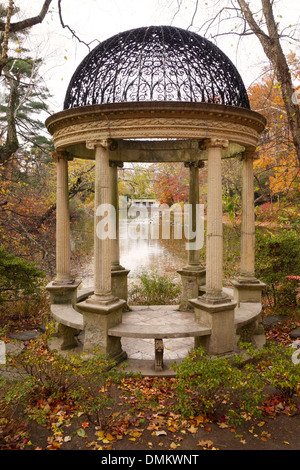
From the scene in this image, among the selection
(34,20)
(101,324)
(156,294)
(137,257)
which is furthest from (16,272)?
(137,257)

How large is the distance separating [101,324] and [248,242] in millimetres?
4968

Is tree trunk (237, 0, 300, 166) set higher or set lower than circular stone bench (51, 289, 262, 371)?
higher

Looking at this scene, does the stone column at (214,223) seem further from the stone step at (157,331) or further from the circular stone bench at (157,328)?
the circular stone bench at (157,328)

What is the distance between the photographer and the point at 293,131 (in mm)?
10312

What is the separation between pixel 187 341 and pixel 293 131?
299 inches

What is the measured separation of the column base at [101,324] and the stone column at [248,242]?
4044 mm

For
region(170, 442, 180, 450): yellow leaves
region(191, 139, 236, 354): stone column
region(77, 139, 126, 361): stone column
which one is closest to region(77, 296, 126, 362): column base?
region(77, 139, 126, 361): stone column

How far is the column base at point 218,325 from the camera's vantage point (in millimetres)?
7309

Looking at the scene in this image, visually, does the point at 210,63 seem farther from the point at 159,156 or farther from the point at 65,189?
the point at 65,189

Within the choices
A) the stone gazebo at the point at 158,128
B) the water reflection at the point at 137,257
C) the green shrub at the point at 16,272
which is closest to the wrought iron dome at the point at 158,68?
the stone gazebo at the point at 158,128

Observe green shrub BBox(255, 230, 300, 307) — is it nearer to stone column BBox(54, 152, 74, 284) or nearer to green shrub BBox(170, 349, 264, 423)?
green shrub BBox(170, 349, 264, 423)

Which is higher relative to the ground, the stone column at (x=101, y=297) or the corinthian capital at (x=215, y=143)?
the corinthian capital at (x=215, y=143)

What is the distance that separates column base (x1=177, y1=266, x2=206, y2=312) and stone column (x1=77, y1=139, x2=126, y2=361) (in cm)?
356

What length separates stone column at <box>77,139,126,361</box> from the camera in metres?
7.27
